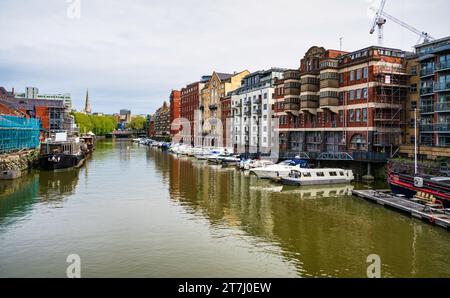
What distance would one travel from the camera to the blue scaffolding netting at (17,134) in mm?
59359

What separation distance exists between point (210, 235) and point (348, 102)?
132 ft

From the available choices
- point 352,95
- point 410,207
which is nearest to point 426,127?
point 352,95

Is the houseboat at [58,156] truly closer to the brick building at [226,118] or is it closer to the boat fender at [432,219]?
the brick building at [226,118]

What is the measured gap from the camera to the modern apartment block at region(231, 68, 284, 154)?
273 ft

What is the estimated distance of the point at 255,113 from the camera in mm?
88125

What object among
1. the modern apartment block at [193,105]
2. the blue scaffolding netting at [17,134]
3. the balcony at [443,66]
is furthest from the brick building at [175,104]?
the balcony at [443,66]

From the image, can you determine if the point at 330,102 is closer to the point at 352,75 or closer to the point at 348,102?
the point at 348,102

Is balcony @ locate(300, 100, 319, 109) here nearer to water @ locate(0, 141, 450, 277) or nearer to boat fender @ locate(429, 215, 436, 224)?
water @ locate(0, 141, 450, 277)

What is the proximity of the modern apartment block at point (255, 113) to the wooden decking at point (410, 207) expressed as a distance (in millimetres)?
41410

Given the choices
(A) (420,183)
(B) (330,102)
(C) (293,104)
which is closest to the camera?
(A) (420,183)

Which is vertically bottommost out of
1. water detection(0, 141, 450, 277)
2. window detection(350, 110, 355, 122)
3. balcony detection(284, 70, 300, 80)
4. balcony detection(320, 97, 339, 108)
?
water detection(0, 141, 450, 277)

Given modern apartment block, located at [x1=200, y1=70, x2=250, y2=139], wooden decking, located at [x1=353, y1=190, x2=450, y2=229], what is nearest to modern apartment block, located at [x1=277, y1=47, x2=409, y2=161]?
wooden decking, located at [x1=353, y1=190, x2=450, y2=229]

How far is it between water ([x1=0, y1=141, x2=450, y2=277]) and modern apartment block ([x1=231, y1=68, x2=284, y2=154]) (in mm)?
39534

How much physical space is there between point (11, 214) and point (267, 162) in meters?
41.6
